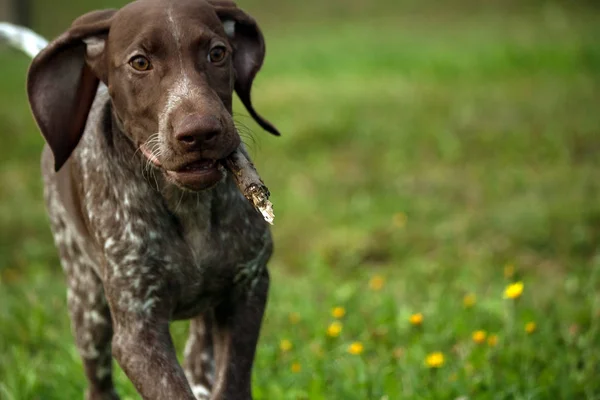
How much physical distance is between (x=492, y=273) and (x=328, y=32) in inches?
436

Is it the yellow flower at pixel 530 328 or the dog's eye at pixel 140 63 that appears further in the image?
the yellow flower at pixel 530 328

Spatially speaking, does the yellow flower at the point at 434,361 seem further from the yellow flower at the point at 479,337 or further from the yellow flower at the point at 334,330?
the yellow flower at the point at 334,330

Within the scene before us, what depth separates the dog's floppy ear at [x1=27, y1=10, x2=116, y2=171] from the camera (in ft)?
11.6

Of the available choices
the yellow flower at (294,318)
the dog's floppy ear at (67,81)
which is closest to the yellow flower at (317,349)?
the yellow flower at (294,318)

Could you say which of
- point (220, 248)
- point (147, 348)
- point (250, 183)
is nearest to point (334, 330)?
point (220, 248)

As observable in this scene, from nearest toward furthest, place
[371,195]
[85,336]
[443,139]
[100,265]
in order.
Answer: [100,265], [85,336], [371,195], [443,139]

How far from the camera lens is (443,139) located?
932 centimetres

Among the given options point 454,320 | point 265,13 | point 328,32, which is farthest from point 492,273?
point 265,13

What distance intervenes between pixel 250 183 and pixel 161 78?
47 cm

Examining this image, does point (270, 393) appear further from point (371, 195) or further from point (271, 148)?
point (271, 148)

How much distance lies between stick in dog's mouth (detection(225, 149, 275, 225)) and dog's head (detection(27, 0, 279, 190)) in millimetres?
61

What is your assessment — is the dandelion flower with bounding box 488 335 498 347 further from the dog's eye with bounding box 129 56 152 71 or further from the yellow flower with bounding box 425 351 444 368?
the dog's eye with bounding box 129 56 152 71

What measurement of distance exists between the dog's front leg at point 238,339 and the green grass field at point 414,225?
2.44 ft

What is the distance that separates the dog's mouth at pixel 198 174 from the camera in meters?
3.17
